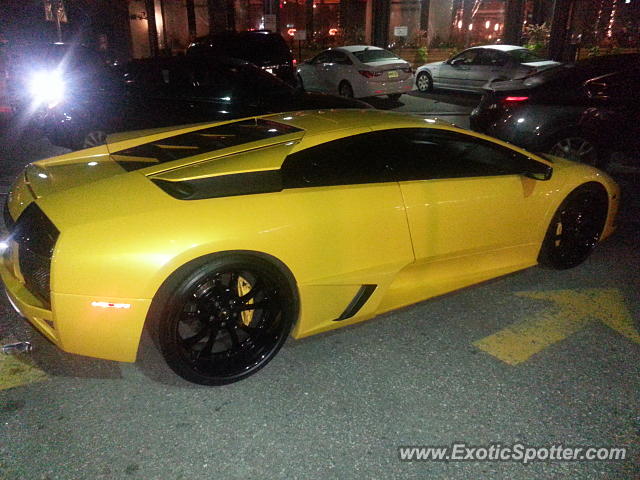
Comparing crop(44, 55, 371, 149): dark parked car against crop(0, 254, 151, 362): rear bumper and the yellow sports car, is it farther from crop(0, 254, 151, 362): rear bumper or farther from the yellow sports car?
crop(0, 254, 151, 362): rear bumper

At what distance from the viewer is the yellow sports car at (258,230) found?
8.22 feet

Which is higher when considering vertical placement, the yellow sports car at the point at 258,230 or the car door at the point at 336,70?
the car door at the point at 336,70

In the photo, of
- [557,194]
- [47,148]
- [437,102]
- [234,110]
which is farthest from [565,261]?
[437,102]

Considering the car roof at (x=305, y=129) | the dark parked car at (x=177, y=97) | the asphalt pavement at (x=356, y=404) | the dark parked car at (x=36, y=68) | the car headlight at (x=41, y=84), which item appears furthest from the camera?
the dark parked car at (x=36, y=68)

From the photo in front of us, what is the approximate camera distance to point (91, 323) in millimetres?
2510

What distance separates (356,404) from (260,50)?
430 inches

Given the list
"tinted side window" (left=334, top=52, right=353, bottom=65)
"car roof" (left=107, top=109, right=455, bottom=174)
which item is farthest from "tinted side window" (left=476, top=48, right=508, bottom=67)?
"car roof" (left=107, top=109, right=455, bottom=174)

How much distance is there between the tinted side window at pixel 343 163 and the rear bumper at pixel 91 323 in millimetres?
1042

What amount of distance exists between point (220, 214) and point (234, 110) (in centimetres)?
489

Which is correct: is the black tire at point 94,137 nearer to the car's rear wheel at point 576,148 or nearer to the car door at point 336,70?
the car's rear wheel at point 576,148

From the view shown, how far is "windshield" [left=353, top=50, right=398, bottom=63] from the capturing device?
13164 mm

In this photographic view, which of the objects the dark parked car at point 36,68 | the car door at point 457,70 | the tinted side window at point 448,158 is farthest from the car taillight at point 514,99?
the dark parked car at point 36,68

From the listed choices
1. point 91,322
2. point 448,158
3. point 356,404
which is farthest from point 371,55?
point 91,322

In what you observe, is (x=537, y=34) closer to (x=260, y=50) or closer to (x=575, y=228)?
(x=260, y=50)
